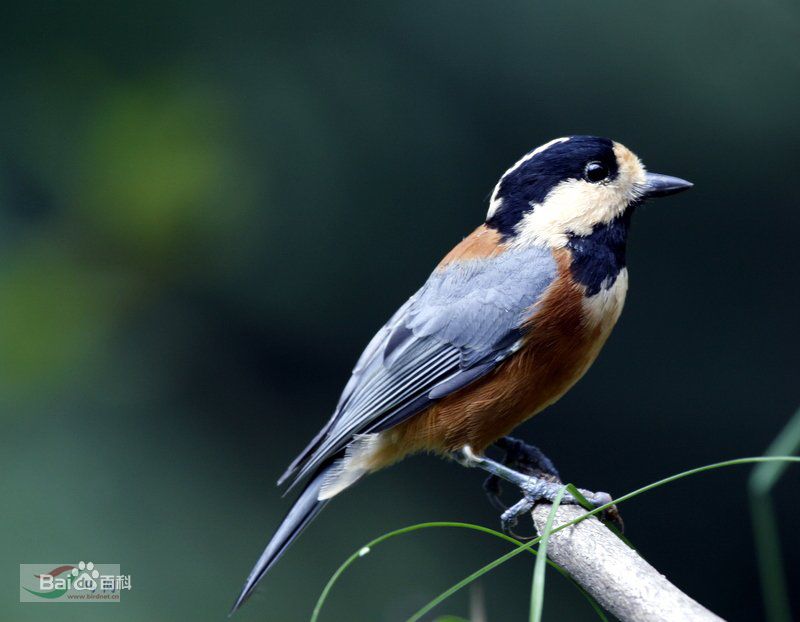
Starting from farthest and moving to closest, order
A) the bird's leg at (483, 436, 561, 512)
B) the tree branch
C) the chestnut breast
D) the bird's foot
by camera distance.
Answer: the bird's leg at (483, 436, 561, 512) < the chestnut breast < the bird's foot < the tree branch

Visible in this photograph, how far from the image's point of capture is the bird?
264cm

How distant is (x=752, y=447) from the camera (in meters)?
3.42

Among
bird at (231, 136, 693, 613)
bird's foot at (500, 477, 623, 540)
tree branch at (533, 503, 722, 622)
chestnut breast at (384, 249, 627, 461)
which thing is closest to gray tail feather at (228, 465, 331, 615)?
bird at (231, 136, 693, 613)

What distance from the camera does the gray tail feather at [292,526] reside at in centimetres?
258

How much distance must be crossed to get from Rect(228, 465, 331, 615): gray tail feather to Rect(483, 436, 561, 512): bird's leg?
0.57 metres

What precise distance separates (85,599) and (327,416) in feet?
3.48

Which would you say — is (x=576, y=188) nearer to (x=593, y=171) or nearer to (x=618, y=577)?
(x=593, y=171)

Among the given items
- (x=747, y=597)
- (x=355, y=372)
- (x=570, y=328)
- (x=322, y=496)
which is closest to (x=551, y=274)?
(x=570, y=328)

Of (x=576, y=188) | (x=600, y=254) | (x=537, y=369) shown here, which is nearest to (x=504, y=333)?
(x=537, y=369)

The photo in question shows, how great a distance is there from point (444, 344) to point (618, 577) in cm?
111

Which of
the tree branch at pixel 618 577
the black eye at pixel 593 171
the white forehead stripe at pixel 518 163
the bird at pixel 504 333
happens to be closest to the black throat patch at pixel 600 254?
the bird at pixel 504 333

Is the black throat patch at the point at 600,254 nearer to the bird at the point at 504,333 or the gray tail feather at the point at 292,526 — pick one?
the bird at the point at 504,333

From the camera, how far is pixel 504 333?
2660 mm

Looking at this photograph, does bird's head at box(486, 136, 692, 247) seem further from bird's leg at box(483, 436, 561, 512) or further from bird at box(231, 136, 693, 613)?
bird's leg at box(483, 436, 561, 512)
